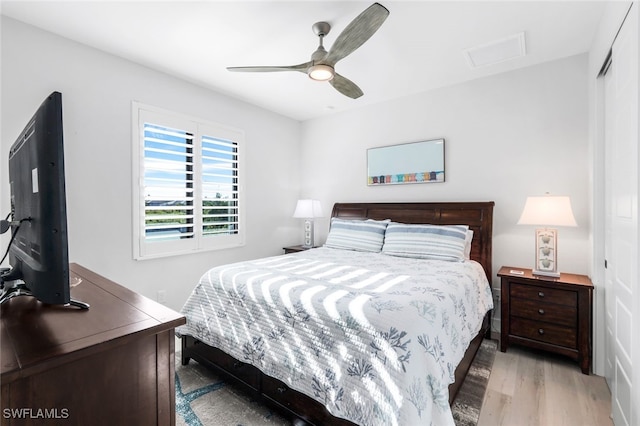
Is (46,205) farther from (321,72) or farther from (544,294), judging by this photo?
(544,294)

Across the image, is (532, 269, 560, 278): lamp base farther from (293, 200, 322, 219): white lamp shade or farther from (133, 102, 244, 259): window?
(133, 102, 244, 259): window

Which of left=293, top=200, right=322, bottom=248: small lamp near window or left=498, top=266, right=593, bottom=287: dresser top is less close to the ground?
left=293, top=200, right=322, bottom=248: small lamp near window

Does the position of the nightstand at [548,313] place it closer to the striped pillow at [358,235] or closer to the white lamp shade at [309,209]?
the striped pillow at [358,235]

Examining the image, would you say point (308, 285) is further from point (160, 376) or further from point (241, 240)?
point (241, 240)

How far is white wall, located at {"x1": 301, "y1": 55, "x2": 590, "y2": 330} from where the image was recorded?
276 centimetres

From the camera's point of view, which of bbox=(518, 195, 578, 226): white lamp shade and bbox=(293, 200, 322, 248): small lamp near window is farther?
bbox=(293, 200, 322, 248): small lamp near window

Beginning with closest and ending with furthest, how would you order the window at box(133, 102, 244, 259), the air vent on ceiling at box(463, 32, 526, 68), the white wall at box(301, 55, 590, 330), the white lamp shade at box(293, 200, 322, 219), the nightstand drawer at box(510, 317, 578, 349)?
the nightstand drawer at box(510, 317, 578, 349) < the air vent on ceiling at box(463, 32, 526, 68) < the white wall at box(301, 55, 590, 330) < the window at box(133, 102, 244, 259) < the white lamp shade at box(293, 200, 322, 219)

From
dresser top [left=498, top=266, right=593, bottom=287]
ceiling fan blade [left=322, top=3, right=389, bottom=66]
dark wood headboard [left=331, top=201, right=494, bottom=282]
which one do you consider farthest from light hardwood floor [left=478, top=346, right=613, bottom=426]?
ceiling fan blade [left=322, top=3, right=389, bottom=66]

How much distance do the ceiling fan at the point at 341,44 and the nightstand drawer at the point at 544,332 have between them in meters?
2.48

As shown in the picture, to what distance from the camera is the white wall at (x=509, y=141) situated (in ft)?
9.06

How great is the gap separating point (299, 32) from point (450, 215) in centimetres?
231

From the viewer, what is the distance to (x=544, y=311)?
2.53m

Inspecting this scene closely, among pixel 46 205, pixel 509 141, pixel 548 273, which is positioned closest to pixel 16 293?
pixel 46 205

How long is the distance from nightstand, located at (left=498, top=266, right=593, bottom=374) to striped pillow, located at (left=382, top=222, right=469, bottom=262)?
1.58 feet
